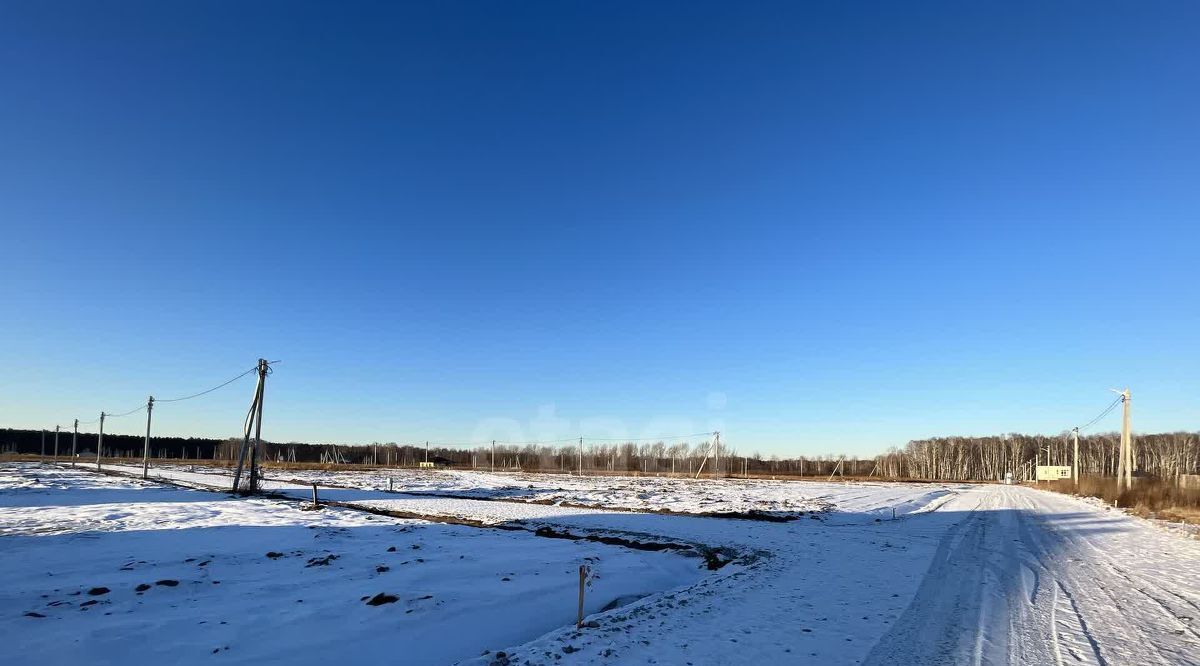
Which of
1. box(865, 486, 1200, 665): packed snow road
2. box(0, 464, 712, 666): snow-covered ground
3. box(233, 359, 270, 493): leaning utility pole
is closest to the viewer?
box(865, 486, 1200, 665): packed snow road

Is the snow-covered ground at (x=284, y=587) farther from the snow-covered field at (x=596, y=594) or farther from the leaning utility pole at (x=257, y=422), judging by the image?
the leaning utility pole at (x=257, y=422)

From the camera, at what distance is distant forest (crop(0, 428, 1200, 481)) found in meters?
116

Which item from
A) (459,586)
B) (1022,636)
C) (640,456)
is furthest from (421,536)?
(640,456)

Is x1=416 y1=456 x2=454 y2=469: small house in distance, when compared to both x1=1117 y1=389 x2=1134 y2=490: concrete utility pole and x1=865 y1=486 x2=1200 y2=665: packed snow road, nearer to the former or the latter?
x1=1117 y1=389 x2=1134 y2=490: concrete utility pole

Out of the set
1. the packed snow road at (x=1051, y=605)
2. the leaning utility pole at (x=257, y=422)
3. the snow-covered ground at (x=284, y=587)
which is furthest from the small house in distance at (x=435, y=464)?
the packed snow road at (x=1051, y=605)

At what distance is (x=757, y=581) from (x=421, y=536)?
411 inches

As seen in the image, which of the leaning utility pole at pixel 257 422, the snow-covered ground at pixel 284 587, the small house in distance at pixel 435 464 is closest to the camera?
the snow-covered ground at pixel 284 587

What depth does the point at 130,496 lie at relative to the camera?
29.9 meters

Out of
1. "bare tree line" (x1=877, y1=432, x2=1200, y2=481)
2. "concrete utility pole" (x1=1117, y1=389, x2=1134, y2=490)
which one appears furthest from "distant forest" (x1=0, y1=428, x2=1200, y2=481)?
"concrete utility pole" (x1=1117, y1=389, x2=1134, y2=490)

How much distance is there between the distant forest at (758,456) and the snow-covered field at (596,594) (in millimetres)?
84758

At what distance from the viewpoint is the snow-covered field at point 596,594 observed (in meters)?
7.61

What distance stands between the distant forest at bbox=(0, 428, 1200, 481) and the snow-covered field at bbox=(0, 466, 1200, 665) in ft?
278

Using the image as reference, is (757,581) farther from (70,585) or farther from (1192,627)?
(70,585)

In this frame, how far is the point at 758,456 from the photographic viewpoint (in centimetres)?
17625
